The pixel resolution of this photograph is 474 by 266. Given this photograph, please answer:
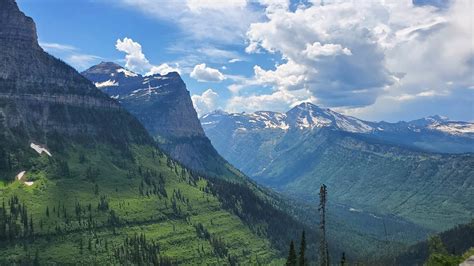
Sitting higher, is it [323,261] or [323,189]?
[323,189]

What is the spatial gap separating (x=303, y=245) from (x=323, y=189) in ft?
130

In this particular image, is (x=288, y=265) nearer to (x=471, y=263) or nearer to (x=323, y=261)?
(x=323, y=261)

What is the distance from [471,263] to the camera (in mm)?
88312

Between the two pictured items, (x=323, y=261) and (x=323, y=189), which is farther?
(x=323, y=261)

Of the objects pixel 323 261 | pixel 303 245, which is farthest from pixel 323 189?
pixel 303 245

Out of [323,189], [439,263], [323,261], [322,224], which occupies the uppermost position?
[323,189]

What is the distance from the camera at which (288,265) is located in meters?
131

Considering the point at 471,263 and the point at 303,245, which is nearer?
the point at 471,263

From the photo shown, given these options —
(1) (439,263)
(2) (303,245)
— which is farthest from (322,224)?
(1) (439,263)

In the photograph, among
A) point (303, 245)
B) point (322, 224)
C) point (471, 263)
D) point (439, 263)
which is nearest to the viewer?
point (471, 263)

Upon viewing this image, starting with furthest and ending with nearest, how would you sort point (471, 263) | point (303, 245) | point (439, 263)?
1. point (439, 263)
2. point (303, 245)
3. point (471, 263)

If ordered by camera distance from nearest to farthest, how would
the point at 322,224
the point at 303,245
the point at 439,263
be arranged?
the point at 322,224
the point at 303,245
the point at 439,263

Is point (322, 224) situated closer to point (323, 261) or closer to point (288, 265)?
point (323, 261)

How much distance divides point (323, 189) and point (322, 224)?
12.0m
